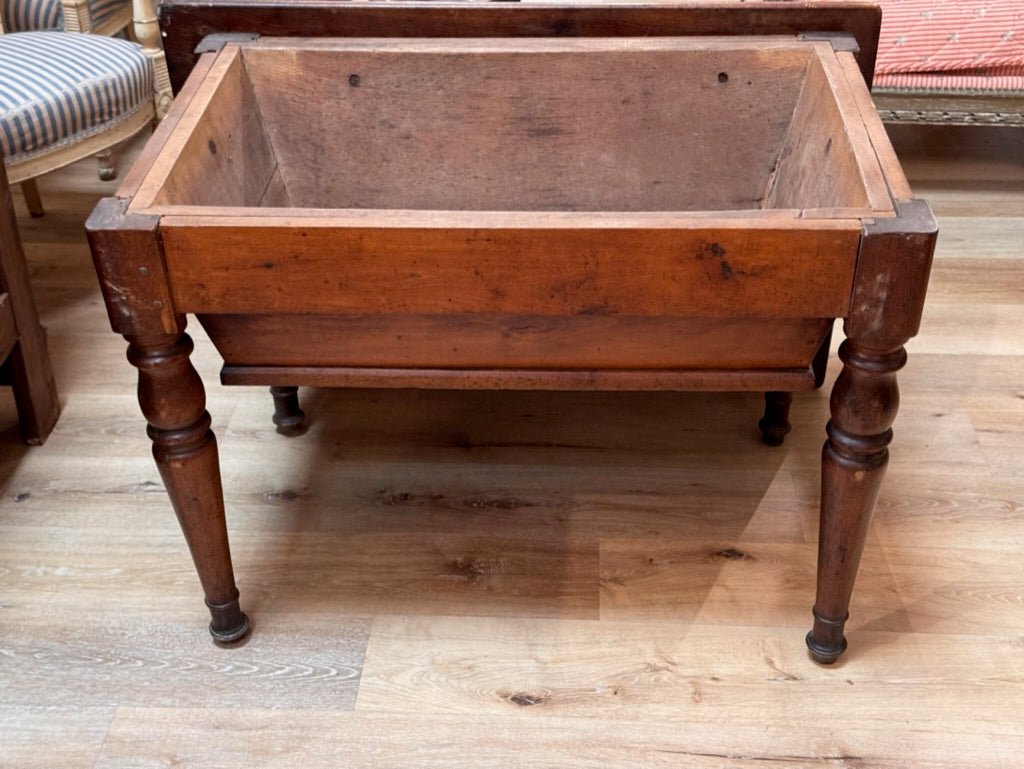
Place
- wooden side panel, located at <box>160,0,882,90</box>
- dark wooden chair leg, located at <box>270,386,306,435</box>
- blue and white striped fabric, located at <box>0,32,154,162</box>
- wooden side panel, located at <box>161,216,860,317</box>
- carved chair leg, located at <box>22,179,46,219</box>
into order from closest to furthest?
wooden side panel, located at <box>161,216,860,317</box> < wooden side panel, located at <box>160,0,882,90</box> < dark wooden chair leg, located at <box>270,386,306,435</box> < blue and white striped fabric, located at <box>0,32,154,162</box> < carved chair leg, located at <box>22,179,46,219</box>

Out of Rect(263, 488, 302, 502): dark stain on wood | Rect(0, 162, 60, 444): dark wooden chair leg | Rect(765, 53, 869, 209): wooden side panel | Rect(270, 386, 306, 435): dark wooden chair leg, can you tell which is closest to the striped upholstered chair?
Rect(0, 162, 60, 444): dark wooden chair leg

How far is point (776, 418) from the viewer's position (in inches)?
71.8

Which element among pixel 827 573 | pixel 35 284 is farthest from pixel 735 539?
pixel 35 284

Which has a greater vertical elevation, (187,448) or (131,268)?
(131,268)

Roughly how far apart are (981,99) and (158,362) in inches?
77.0

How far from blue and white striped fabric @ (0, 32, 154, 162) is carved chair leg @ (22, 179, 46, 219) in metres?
0.37

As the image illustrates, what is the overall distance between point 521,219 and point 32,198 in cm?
178

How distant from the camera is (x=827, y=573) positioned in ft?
4.55

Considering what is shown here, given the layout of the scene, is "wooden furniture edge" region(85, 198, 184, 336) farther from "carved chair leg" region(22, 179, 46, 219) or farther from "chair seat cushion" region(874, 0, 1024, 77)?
"chair seat cushion" region(874, 0, 1024, 77)

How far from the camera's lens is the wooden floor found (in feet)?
4.56

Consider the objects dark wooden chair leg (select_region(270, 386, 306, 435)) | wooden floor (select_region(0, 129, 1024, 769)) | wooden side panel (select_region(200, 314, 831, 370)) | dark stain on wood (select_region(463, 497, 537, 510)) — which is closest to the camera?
wooden side panel (select_region(200, 314, 831, 370))

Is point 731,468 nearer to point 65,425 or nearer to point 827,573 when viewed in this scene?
point 827,573

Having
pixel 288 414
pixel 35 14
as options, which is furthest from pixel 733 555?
pixel 35 14

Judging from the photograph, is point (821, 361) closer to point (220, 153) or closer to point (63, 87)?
point (220, 153)
